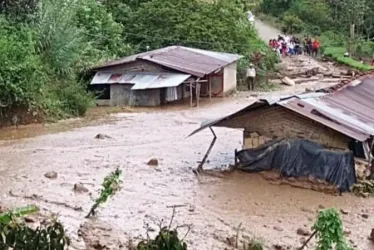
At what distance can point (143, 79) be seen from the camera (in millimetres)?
27188

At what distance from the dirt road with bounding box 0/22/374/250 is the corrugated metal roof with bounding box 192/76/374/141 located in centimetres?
149

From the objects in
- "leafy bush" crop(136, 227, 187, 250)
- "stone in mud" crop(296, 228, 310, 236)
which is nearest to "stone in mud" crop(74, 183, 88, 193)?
"stone in mud" crop(296, 228, 310, 236)

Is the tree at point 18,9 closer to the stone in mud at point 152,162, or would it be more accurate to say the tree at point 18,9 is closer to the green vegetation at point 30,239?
the stone in mud at point 152,162

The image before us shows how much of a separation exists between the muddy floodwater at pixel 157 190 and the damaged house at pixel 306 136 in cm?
47

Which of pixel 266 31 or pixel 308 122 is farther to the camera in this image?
pixel 266 31

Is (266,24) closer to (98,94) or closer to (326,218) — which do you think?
(98,94)

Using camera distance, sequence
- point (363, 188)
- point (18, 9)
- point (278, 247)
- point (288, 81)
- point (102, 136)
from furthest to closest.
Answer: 1. point (288, 81)
2. point (18, 9)
3. point (102, 136)
4. point (363, 188)
5. point (278, 247)

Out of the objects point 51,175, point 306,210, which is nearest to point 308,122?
point 306,210

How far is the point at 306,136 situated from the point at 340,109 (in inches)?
56.1

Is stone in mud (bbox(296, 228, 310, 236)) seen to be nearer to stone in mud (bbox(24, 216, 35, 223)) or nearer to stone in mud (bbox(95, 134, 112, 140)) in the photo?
stone in mud (bbox(24, 216, 35, 223))

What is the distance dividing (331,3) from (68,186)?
113 ft

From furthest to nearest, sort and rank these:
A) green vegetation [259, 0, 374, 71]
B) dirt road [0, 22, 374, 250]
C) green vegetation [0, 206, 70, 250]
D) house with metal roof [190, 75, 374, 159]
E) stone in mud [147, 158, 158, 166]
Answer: green vegetation [259, 0, 374, 71] → stone in mud [147, 158, 158, 166] → house with metal roof [190, 75, 374, 159] → dirt road [0, 22, 374, 250] → green vegetation [0, 206, 70, 250]

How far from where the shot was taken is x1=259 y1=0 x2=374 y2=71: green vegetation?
4134 centimetres

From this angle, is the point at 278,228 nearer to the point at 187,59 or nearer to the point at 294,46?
the point at 187,59
